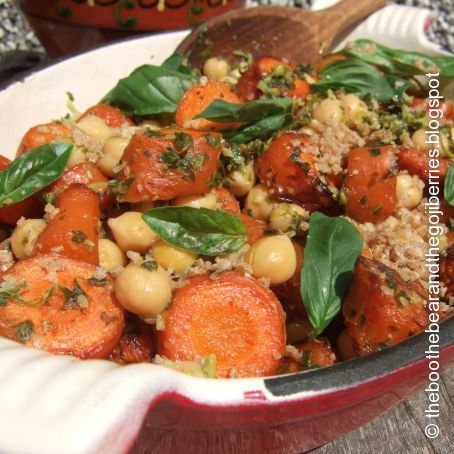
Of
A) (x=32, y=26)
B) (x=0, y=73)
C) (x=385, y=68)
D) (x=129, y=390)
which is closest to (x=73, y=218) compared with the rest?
(x=129, y=390)

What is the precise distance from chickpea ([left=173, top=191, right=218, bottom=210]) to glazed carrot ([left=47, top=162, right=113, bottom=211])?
0.68ft

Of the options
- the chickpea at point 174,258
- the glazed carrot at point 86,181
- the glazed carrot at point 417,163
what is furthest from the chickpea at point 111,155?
the glazed carrot at point 417,163

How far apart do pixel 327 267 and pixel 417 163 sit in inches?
20.3

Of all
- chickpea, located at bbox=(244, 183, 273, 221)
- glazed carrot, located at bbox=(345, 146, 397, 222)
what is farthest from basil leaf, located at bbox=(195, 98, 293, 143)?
glazed carrot, located at bbox=(345, 146, 397, 222)

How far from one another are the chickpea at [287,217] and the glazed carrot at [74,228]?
460 mm

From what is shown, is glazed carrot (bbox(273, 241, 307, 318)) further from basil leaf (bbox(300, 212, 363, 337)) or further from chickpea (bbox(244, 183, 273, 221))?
chickpea (bbox(244, 183, 273, 221))

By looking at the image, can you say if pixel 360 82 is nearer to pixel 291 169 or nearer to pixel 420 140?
pixel 420 140

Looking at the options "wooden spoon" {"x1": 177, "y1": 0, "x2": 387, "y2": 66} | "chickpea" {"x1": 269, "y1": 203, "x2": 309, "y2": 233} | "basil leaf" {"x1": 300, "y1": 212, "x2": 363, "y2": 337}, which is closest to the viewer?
"basil leaf" {"x1": 300, "y1": 212, "x2": 363, "y2": 337}

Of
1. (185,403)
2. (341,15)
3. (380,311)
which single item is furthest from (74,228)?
(341,15)

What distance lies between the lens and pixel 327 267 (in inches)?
48.5

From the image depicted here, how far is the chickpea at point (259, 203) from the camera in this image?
1.54 metres

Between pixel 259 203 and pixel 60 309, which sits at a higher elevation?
pixel 60 309

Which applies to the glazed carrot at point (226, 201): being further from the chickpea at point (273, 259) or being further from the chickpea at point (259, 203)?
the chickpea at point (273, 259)

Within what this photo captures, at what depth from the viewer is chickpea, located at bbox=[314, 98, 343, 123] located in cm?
161
